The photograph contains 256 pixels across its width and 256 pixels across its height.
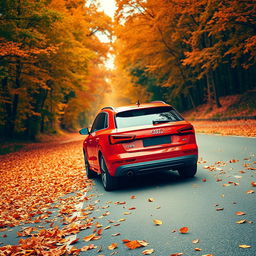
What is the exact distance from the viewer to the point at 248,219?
4.71 m

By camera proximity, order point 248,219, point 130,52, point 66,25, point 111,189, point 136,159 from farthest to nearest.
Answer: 1. point 130,52
2. point 66,25
3. point 111,189
4. point 136,159
5. point 248,219

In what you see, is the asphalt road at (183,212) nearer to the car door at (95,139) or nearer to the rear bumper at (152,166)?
the rear bumper at (152,166)

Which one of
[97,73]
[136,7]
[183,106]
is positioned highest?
[136,7]

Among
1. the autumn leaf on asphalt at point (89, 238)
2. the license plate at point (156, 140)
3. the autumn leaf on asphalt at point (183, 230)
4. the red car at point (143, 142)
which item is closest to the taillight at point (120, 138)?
the red car at point (143, 142)

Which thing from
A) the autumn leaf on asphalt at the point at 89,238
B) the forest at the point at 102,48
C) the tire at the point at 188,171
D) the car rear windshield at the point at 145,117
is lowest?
the tire at the point at 188,171

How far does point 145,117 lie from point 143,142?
615mm

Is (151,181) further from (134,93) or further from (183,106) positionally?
(134,93)

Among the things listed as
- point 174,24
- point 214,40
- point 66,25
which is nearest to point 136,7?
point 174,24

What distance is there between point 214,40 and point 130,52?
26.6 ft

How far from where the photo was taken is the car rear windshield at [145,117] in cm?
754

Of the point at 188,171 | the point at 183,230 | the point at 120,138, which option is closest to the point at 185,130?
the point at 188,171

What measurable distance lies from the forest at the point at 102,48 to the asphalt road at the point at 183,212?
1235cm

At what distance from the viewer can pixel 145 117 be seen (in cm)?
765

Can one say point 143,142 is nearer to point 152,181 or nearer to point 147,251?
point 152,181
